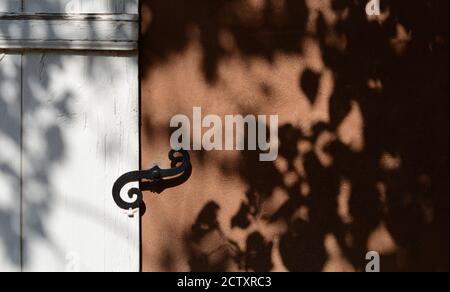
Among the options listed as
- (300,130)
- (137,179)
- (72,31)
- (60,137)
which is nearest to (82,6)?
(72,31)

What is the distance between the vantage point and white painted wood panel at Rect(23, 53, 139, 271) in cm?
325

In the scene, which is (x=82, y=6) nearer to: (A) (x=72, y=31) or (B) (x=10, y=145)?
(A) (x=72, y=31)

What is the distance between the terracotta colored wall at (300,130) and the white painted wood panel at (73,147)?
15 cm

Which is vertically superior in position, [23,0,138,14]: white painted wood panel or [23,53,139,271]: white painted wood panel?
[23,0,138,14]: white painted wood panel

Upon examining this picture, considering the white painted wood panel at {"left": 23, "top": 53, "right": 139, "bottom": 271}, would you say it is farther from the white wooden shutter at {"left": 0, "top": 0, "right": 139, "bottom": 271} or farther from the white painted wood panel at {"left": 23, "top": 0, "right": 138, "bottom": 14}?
the white painted wood panel at {"left": 23, "top": 0, "right": 138, "bottom": 14}

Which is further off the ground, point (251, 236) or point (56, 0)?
point (56, 0)

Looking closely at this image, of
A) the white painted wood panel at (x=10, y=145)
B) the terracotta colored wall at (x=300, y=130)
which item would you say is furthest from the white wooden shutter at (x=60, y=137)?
the terracotta colored wall at (x=300, y=130)

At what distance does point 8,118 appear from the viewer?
3.25m

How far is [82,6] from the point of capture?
3262mm

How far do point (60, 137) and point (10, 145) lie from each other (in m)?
0.25

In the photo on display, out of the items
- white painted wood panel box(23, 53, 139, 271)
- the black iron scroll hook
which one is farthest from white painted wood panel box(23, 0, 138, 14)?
the black iron scroll hook

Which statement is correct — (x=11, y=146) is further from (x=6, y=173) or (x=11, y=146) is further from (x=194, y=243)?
(x=194, y=243)
